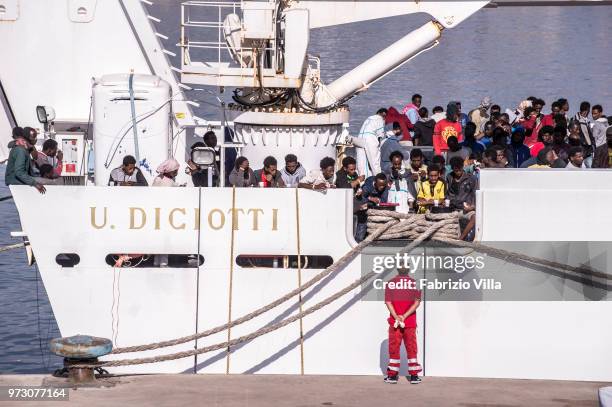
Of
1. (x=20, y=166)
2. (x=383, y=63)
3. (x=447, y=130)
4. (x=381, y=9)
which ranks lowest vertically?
(x=20, y=166)

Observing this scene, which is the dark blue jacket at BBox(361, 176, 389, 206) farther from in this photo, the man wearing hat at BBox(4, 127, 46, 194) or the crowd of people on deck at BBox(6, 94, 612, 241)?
the man wearing hat at BBox(4, 127, 46, 194)

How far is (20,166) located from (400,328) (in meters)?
4.85

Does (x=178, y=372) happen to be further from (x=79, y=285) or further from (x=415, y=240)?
(x=415, y=240)

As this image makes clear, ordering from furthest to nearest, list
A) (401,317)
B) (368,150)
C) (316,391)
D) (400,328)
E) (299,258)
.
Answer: (368,150), (299,258), (400,328), (401,317), (316,391)

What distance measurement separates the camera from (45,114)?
54.4ft

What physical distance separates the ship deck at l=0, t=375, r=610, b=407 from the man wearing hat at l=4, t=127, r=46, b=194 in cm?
244

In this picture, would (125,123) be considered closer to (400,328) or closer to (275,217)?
(275,217)

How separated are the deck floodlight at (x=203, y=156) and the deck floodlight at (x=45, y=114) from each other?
10.5 ft

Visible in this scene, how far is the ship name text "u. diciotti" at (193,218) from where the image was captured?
46.3ft

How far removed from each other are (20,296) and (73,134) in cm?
839

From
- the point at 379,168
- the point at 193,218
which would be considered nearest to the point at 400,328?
the point at 193,218

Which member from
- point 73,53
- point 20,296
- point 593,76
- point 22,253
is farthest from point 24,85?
point 593,76

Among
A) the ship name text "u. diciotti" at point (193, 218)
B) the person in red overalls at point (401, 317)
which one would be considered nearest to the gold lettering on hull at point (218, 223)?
the ship name text "u. diciotti" at point (193, 218)

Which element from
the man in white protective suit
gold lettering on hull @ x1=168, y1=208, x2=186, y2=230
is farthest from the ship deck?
the man in white protective suit
